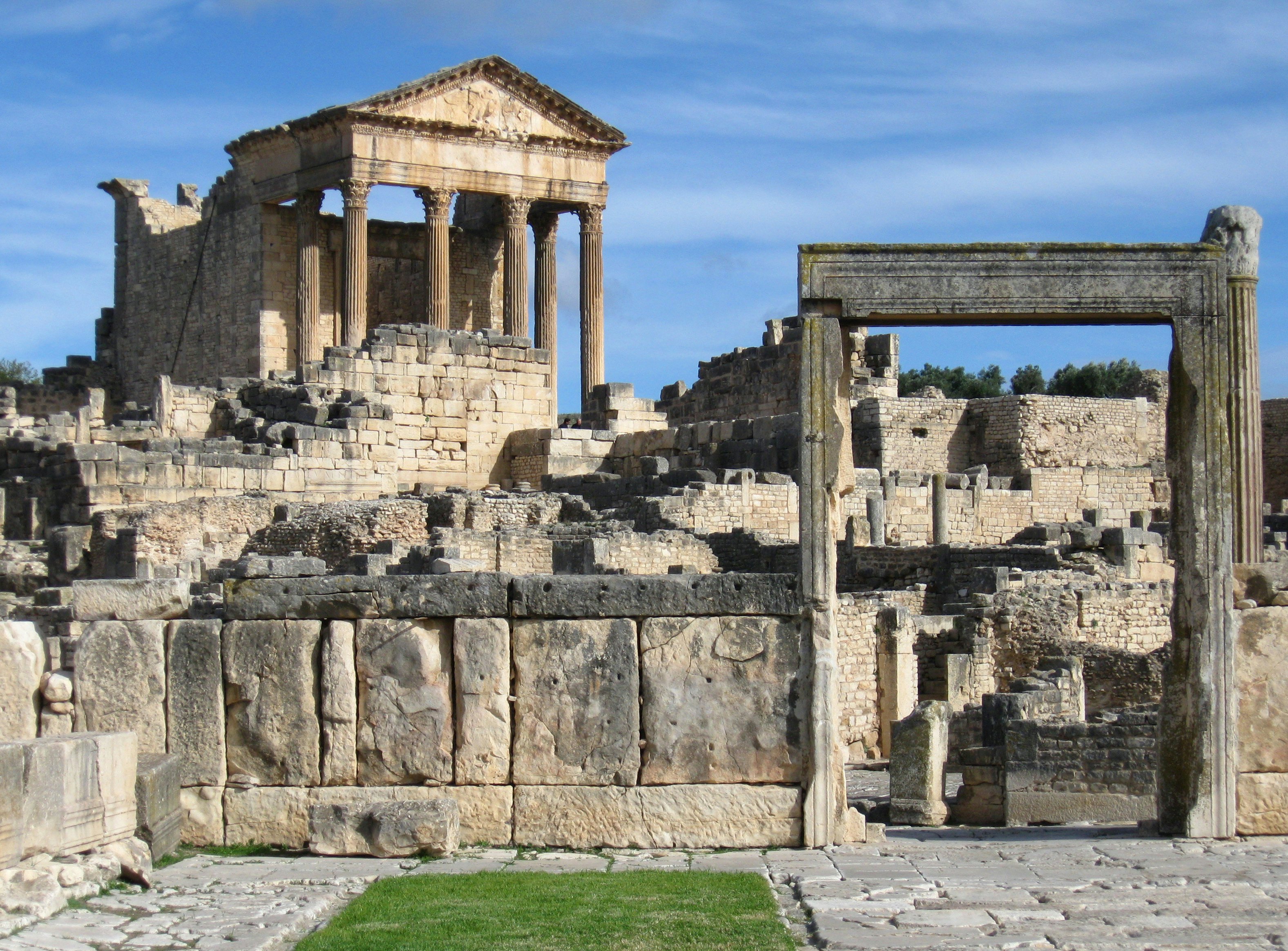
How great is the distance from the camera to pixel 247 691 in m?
9.38

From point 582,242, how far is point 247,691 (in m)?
28.2

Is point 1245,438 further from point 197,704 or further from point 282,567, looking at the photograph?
point 282,567

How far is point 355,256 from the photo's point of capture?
114 feet

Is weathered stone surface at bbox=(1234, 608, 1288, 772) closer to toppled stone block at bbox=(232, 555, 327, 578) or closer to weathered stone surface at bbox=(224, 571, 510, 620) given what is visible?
weathered stone surface at bbox=(224, 571, 510, 620)

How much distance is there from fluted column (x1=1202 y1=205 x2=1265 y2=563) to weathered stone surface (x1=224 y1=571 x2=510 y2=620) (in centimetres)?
378

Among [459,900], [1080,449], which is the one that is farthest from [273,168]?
[459,900]

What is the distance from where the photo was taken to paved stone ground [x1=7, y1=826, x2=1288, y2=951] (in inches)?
279

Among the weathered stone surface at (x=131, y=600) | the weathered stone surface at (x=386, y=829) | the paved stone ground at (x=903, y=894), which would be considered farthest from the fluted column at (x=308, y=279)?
the paved stone ground at (x=903, y=894)

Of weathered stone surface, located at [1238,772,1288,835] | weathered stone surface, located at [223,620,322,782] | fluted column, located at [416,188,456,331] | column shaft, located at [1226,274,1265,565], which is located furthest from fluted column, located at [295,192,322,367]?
weathered stone surface, located at [1238,772,1288,835]

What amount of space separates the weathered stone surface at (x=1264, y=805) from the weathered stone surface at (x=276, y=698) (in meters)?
4.72

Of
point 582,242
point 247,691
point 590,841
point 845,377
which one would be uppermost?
point 582,242

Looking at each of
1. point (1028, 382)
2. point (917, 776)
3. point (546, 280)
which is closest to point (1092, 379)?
point (1028, 382)

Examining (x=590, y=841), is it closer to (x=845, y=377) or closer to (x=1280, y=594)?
(x=845, y=377)

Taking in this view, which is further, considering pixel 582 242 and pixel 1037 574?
pixel 582 242
